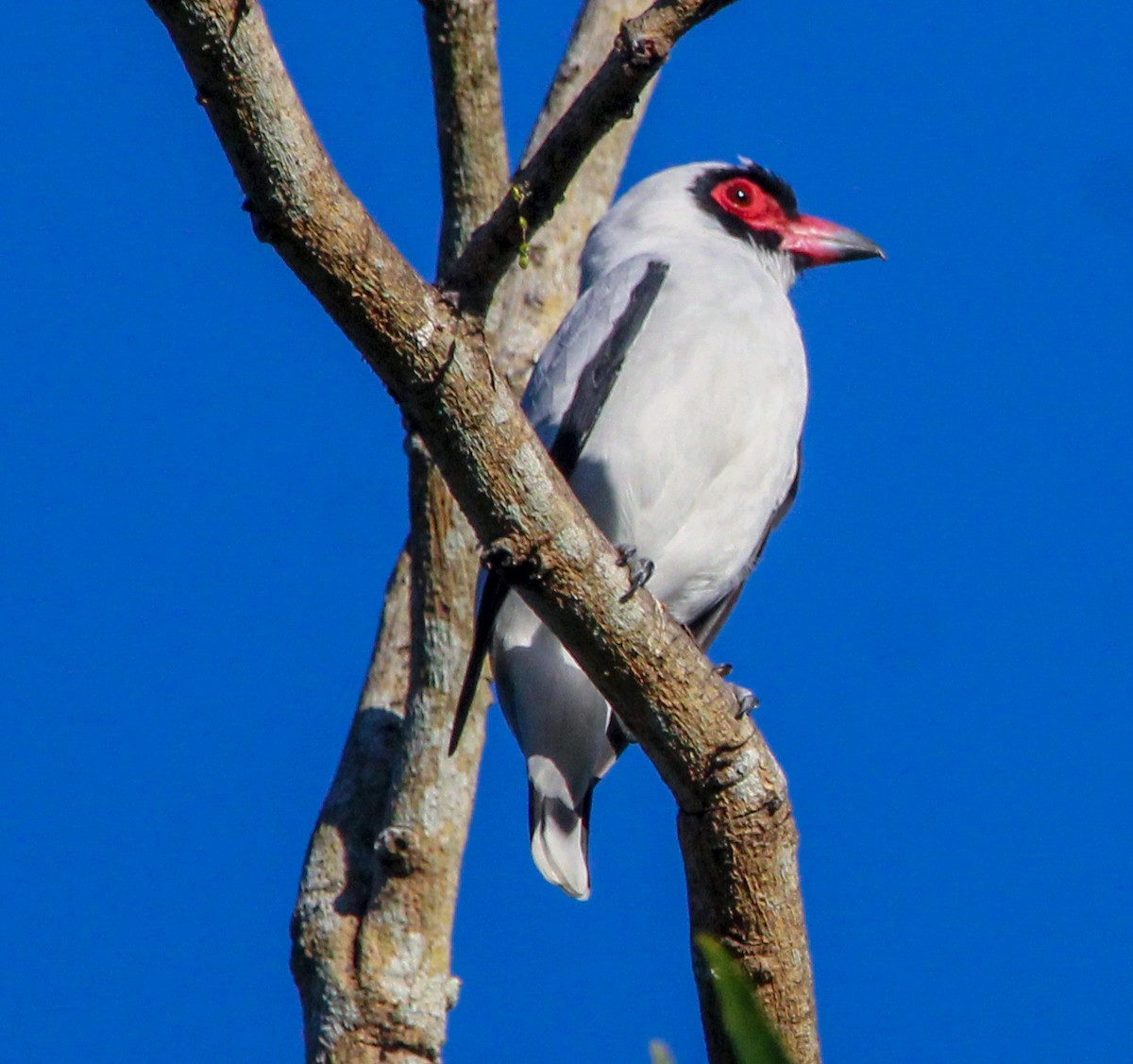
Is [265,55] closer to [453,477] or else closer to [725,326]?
[453,477]

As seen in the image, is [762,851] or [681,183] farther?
[681,183]

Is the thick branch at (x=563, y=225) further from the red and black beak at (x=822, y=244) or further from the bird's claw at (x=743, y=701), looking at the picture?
the bird's claw at (x=743, y=701)

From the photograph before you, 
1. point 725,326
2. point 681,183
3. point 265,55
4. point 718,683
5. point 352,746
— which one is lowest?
point 718,683

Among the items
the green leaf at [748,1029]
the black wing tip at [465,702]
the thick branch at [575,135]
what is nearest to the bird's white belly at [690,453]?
the black wing tip at [465,702]

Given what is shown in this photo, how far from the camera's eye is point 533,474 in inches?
119

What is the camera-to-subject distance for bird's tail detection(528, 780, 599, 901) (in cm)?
476

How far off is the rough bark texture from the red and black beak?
3.20m

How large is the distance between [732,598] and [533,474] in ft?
8.20

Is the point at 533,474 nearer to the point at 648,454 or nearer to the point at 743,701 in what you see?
the point at 743,701

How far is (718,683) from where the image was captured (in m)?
3.31

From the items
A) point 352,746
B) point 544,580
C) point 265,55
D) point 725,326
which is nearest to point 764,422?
point 725,326

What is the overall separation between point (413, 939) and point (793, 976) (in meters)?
1.40

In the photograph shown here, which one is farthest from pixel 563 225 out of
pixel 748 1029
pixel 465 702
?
pixel 748 1029

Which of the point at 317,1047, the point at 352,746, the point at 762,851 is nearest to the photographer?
the point at 762,851
